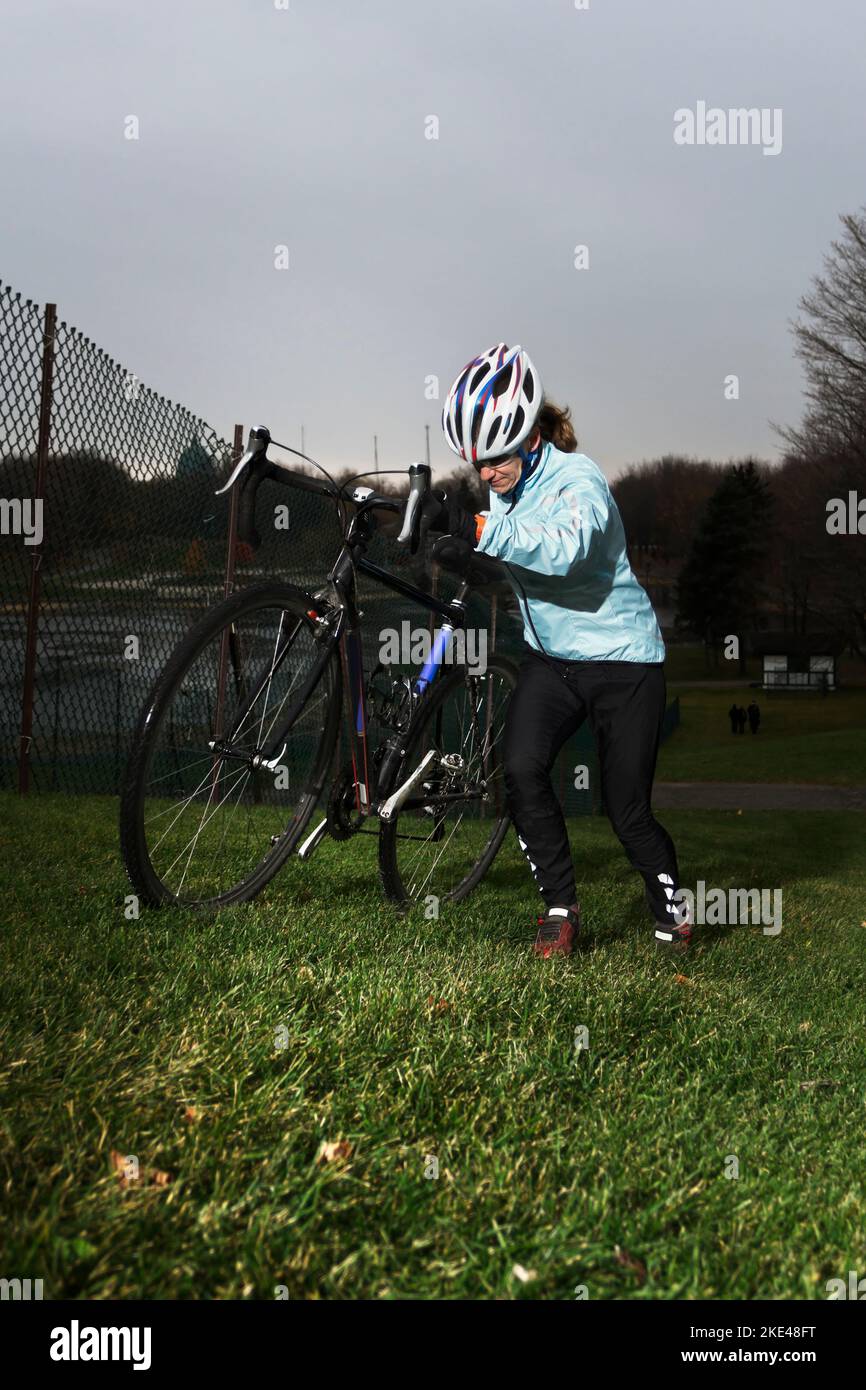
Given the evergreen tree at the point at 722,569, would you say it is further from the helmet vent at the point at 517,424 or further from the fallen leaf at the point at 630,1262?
the fallen leaf at the point at 630,1262

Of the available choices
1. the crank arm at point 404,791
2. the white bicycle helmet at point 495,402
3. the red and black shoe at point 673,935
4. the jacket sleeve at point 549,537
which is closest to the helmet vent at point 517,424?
the white bicycle helmet at point 495,402

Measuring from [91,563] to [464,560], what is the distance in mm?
4434

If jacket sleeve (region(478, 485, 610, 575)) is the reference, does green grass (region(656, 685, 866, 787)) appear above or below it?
below

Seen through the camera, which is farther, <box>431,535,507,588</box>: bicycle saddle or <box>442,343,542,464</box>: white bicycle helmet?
<box>442,343,542,464</box>: white bicycle helmet

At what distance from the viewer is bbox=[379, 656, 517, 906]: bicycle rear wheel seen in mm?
4918

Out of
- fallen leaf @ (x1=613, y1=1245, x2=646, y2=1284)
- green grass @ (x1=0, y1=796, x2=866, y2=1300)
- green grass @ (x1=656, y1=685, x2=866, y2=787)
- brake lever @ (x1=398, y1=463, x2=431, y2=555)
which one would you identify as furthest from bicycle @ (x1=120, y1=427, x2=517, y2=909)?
green grass @ (x1=656, y1=685, x2=866, y2=787)

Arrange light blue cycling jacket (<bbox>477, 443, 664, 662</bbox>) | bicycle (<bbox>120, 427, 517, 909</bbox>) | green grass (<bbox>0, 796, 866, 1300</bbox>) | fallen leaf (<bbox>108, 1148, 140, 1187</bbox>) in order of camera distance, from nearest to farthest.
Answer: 1. green grass (<bbox>0, 796, 866, 1300</bbox>)
2. fallen leaf (<bbox>108, 1148, 140, 1187</bbox>)
3. bicycle (<bbox>120, 427, 517, 909</bbox>)
4. light blue cycling jacket (<bbox>477, 443, 664, 662</bbox>)

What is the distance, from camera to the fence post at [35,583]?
7.38 meters

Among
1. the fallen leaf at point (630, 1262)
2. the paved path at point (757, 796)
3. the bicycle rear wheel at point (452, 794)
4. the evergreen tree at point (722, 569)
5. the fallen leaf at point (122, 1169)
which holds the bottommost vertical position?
the paved path at point (757, 796)

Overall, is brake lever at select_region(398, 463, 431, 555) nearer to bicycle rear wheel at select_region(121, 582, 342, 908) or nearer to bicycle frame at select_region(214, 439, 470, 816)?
bicycle frame at select_region(214, 439, 470, 816)

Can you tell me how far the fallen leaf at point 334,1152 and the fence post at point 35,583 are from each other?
560cm

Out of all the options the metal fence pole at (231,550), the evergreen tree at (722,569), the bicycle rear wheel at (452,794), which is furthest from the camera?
the evergreen tree at (722,569)
